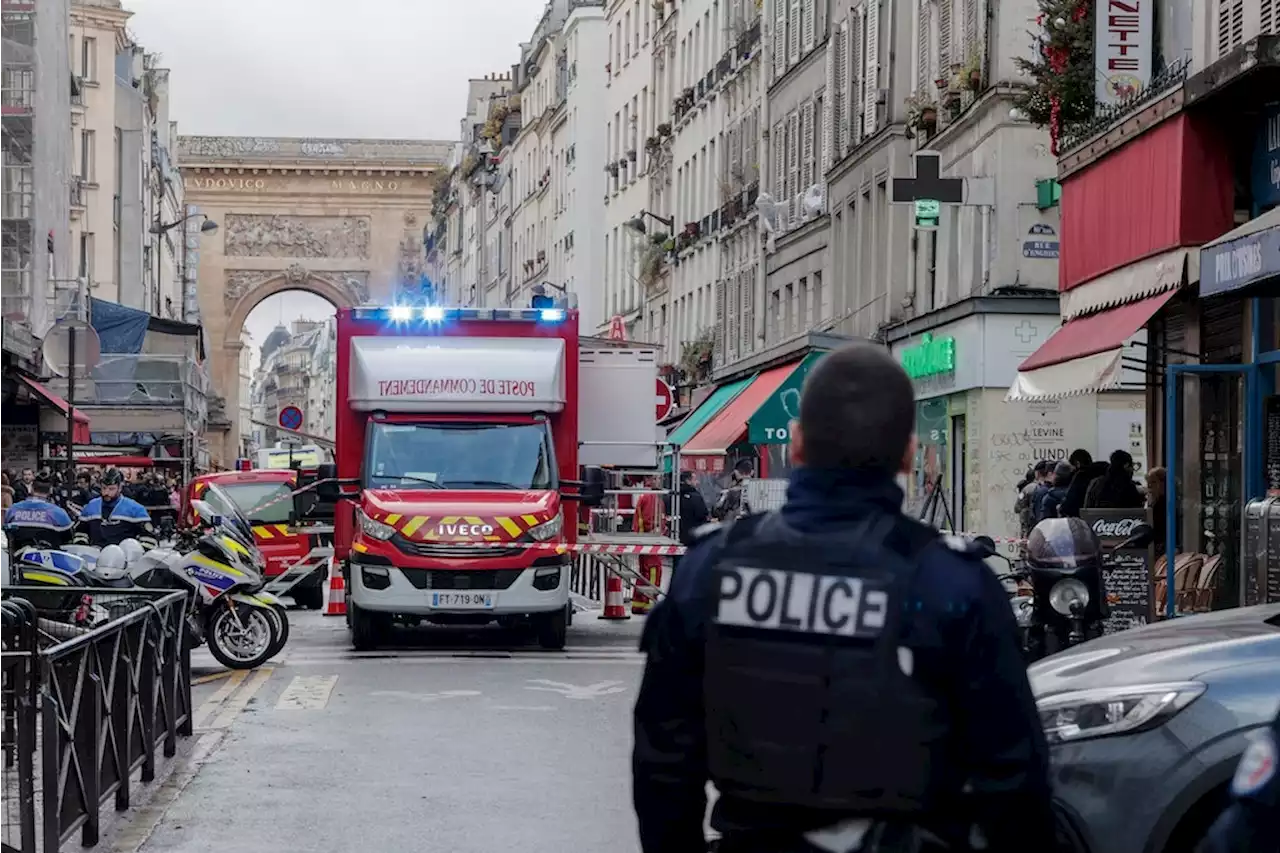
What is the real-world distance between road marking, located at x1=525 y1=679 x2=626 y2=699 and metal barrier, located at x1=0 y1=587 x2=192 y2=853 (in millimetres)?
4682

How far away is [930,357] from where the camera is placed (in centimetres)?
3441

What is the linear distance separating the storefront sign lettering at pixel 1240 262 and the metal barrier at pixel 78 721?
250 inches

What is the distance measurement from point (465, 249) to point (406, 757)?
4496 inches

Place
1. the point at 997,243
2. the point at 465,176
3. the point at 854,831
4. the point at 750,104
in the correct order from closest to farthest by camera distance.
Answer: the point at 854,831
the point at 997,243
the point at 750,104
the point at 465,176

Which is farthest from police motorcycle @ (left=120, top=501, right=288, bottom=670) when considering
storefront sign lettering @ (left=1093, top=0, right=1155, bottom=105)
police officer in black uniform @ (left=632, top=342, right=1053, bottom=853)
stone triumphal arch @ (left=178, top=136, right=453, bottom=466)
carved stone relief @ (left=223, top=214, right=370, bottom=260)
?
carved stone relief @ (left=223, top=214, right=370, bottom=260)

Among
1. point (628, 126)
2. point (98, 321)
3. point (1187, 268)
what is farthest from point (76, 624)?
point (628, 126)

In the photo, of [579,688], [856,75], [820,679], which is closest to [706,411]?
[856,75]

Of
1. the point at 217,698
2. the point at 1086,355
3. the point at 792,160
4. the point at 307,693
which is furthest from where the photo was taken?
the point at 792,160

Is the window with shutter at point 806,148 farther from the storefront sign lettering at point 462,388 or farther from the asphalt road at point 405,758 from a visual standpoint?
the asphalt road at point 405,758

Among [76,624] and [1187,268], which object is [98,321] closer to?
[1187,268]

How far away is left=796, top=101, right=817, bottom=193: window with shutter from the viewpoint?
45781 millimetres

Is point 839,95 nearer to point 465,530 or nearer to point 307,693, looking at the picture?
point 465,530

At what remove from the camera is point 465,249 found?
126188 millimetres

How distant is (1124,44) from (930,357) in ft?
42.3
